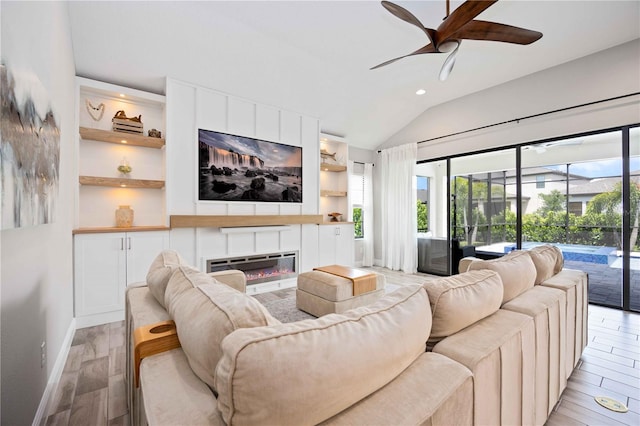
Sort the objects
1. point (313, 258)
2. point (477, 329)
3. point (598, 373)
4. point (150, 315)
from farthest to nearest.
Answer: point (313, 258) < point (598, 373) < point (150, 315) < point (477, 329)

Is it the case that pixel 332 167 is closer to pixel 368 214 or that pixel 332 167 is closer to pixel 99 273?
pixel 368 214

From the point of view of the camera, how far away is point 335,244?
5.10 meters

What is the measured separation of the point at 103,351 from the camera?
7.69 feet

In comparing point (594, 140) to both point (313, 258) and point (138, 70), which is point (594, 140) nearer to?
point (313, 258)

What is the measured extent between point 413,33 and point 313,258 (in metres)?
3.48

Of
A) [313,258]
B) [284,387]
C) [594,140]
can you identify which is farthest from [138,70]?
[594,140]

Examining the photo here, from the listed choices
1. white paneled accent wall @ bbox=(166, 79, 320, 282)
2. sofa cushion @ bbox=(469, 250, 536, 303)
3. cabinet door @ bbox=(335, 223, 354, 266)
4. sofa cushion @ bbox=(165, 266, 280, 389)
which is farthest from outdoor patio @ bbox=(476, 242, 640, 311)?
sofa cushion @ bbox=(165, 266, 280, 389)

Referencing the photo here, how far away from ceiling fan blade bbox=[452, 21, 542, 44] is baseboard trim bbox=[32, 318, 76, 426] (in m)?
3.73

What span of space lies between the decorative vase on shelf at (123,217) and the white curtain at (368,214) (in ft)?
14.2

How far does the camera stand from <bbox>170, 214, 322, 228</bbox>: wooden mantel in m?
3.35

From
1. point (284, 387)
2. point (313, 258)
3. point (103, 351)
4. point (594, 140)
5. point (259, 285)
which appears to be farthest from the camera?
point (313, 258)

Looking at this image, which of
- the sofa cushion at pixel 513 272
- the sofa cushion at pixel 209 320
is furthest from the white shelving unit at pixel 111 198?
the sofa cushion at pixel 513 272

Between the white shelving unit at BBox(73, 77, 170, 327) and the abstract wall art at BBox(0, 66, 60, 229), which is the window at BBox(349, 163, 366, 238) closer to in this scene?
the white shelving unit at BBox(73, 77, 170, 327)

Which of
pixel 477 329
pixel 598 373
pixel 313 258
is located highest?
pixel 477 329
